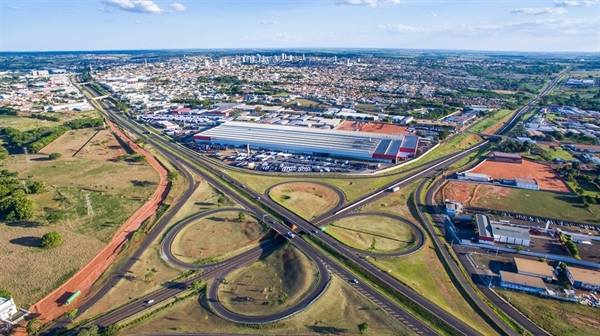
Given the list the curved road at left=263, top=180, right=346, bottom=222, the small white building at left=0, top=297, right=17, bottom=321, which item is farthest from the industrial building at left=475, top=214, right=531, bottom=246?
the small white building at left=0, top=297, right=17, bottom=321

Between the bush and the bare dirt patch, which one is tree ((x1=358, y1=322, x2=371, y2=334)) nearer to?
the bare dirt patch

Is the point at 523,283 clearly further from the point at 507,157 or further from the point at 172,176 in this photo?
the point at 172,176

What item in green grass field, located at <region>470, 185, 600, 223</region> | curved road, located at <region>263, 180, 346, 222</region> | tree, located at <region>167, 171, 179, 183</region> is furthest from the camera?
tree, located at <region>167, 171, 179, 183</region>

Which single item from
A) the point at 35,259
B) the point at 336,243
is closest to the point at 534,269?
the point at 336,243

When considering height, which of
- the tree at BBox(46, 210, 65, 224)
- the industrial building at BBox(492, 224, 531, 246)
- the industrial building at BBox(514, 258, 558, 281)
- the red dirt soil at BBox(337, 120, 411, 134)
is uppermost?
the red dirt soil at BBox(337, 120, 411, 134)

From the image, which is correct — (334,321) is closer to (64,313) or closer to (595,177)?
(64,313)

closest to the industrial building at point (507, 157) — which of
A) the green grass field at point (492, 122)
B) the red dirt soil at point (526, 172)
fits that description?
the red dirt soil at point (526, 172)

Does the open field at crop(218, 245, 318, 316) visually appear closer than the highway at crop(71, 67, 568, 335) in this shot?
No

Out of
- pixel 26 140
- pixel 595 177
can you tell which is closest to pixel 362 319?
pixel 595 177
